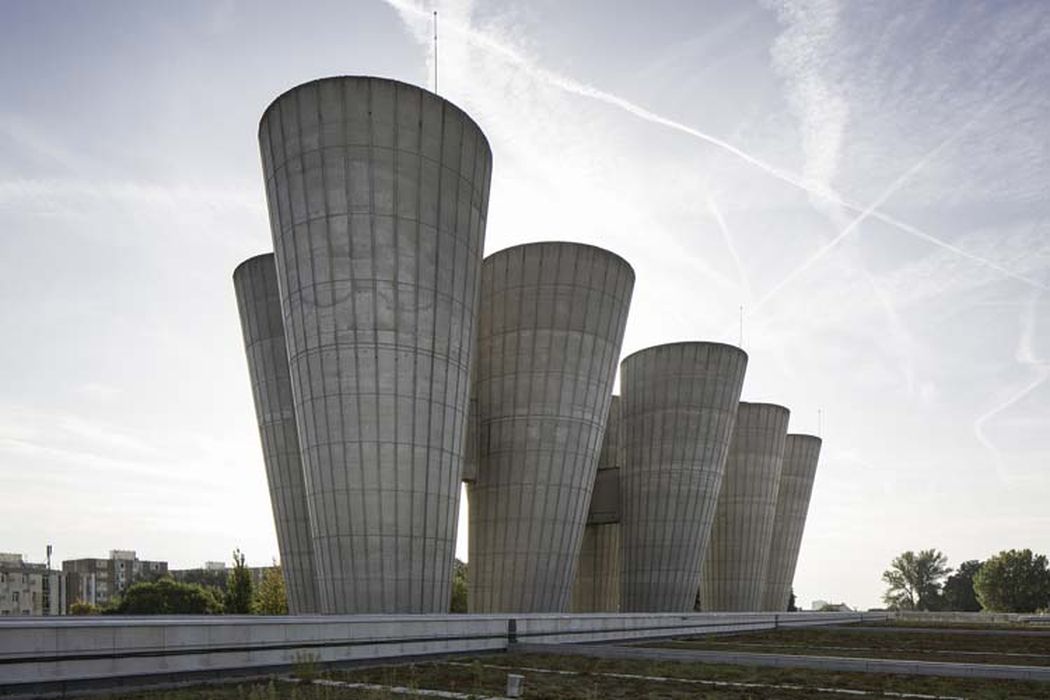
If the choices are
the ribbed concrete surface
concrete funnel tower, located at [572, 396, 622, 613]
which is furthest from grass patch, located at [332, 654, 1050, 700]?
the ribbed concrete surface

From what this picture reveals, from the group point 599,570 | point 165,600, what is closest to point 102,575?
point 165,600

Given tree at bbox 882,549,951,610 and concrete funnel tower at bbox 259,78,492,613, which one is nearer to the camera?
concrete funnel tower at bbox 259,78,492,613

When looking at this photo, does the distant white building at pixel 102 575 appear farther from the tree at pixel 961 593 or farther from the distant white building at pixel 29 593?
the tree at pixel 961 593

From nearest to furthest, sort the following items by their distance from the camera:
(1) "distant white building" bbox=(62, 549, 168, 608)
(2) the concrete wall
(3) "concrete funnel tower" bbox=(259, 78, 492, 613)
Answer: (2) the concrete wall < (3) "concrete funnel tower" bbox=(259, 78, 492, 613) < (1) "distant white building" bbox=(62, 549, 168, 608)

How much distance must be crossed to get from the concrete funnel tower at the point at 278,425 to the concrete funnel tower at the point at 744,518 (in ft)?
88.0

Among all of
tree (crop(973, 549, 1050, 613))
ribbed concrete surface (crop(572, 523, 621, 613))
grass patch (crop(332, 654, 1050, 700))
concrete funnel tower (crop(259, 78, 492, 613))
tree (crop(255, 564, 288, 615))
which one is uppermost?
concrete funnel tower (crop(259, 78, 492, 613))

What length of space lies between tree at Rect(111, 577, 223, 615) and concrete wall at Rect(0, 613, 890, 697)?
1704 inches

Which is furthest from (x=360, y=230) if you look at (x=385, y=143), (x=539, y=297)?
(x=539, y=297)

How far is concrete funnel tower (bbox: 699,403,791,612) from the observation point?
51.3 m

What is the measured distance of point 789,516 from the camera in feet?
205

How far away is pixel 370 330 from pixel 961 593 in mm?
133727

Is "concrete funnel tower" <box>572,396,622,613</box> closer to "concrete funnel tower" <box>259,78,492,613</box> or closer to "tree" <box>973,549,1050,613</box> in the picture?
"concrete funnel tower" <box>259,78,492,613</box>

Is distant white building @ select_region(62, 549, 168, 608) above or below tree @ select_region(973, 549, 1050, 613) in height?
below

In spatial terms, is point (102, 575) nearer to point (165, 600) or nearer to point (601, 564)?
point (165, 600)
